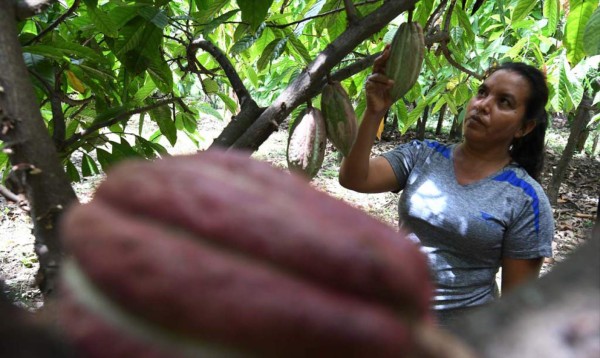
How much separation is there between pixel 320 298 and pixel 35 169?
1.55ft

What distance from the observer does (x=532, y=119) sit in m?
1.80

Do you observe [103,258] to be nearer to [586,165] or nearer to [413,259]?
[413,259]

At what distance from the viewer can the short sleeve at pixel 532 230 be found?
162 centimetres

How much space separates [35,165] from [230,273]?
445mm

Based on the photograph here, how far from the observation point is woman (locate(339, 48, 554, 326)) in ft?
5.34

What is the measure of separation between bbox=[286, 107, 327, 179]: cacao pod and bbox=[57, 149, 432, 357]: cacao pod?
919mm

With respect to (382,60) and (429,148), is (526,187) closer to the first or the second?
(429,148)

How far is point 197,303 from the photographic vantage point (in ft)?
0.96

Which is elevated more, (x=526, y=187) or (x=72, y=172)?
(x=72, y=172)

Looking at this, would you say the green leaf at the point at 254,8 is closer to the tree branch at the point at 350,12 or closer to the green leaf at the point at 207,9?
the tree branch at the point at 350,12

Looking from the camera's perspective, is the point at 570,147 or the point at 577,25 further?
the point at 570,147

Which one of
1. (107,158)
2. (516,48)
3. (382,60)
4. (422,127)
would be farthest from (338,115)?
(422,127)

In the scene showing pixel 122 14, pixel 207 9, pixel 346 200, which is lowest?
pixel 346 200

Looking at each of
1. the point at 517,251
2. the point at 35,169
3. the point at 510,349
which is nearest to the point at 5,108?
the point at 35,169
